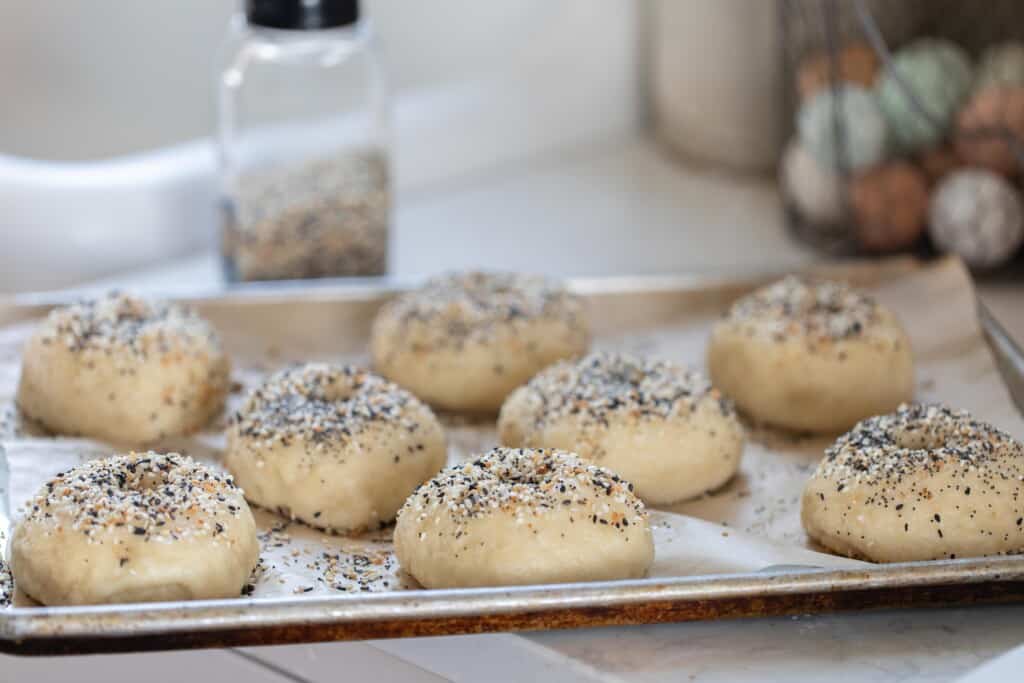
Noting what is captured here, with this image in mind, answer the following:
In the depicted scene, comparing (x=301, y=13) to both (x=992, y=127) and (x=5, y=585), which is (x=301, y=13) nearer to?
(x=5, y=585)

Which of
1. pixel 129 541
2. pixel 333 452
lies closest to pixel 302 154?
pixel 333 452

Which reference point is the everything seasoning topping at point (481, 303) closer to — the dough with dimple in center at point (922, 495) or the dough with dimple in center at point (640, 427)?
the dough with dimple in center at point (640, 427)

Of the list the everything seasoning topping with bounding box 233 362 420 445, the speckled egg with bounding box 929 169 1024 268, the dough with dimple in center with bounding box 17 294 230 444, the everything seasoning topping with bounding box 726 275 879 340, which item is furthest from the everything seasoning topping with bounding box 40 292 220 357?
the speckled egg with bounding box 929 169 1024 268

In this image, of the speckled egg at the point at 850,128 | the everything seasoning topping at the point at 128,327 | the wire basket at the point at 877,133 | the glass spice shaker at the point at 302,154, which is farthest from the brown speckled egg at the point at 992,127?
the everything seasoning topping at the point at 128,327

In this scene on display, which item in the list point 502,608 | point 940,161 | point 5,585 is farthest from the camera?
point 940,161

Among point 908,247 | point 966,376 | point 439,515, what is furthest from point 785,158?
point 439,515

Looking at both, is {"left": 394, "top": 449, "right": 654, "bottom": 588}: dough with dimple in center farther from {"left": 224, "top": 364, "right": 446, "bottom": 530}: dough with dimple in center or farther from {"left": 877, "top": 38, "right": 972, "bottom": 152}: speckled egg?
{"left": 877, "top": 38, "right": 972, "bottom": 152}: speckled egg

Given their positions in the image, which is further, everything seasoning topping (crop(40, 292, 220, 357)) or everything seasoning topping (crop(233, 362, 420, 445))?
everything seasoning topping (crop(40, 292, 220, 357))
